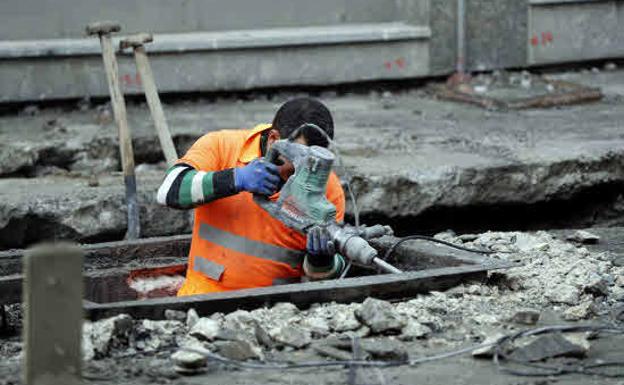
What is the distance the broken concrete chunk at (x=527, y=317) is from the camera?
15.1 feet

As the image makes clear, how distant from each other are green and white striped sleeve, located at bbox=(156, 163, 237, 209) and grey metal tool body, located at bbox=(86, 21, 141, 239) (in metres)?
1.50

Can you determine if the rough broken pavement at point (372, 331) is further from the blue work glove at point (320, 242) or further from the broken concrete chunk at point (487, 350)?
the blue work glove at point (320, 242)

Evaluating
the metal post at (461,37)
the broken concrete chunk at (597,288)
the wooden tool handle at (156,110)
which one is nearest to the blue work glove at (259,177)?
the broken concrete chunk at (597,288)

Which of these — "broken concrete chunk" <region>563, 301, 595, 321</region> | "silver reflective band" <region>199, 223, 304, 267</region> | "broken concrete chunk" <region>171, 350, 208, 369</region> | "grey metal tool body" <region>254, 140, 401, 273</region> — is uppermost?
"grey metal tool body" <region>254, 140, 401, 273</region>

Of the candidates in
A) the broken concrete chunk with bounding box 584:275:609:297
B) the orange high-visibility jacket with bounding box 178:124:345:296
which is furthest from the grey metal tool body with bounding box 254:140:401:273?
the broken concrete chunk with bounding box 584:275:609:297

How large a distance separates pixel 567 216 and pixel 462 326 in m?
3.16

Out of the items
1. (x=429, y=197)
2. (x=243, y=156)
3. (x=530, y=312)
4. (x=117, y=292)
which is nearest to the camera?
(x=530, y=312)

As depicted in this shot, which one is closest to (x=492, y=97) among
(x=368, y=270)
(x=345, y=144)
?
(x=345, y=144)

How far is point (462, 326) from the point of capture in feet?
15.2

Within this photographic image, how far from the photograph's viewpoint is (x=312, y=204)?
15.8 ft

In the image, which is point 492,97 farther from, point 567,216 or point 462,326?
point 462,326

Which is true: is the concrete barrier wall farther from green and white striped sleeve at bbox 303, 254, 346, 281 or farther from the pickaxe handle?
green and white striped sleeve at bbox 303, 254, 346, 281

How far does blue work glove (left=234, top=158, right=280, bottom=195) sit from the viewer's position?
15.8ft

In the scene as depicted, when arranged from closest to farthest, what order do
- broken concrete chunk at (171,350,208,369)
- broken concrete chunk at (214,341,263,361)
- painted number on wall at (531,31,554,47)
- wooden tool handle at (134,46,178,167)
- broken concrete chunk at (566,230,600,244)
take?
broken concrete chunk at (171,350,208,369) < broken concrete chunk at (214,341,263,361) < broken concrete chunk at (566,230,600,244) < wooden tool handle at (134,46,178,167) < painted number on wall at (531,31,554,47)
